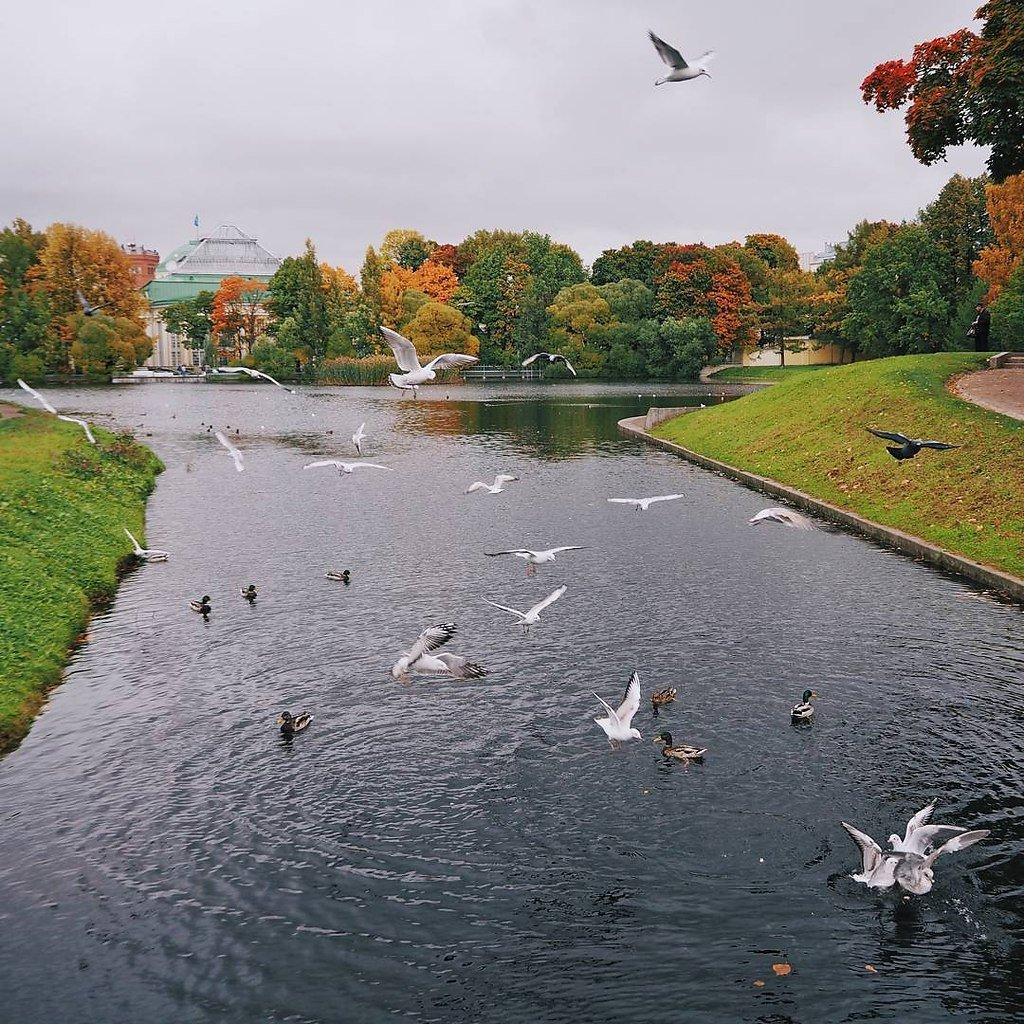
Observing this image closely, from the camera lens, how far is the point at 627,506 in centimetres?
3272

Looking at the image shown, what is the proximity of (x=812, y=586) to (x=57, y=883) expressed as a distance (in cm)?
1737

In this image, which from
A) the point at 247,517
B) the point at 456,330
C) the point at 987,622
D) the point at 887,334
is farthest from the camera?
the point at 456,330

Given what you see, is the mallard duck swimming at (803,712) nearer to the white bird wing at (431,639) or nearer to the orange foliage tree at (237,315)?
the white bird wing at (431,639)

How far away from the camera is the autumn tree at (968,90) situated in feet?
92.7

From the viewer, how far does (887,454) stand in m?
33.8

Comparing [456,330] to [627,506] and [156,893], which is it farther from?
[156,893]

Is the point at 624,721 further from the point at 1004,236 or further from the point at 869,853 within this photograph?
the point at 1004,236

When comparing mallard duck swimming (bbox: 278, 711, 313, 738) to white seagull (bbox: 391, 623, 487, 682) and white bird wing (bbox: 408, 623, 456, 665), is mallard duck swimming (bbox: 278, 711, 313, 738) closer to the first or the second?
white seagull (bbox: 391, 623, 487, 682)

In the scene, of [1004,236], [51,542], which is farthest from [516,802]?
[1004,236]

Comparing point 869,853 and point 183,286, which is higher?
point 183,286

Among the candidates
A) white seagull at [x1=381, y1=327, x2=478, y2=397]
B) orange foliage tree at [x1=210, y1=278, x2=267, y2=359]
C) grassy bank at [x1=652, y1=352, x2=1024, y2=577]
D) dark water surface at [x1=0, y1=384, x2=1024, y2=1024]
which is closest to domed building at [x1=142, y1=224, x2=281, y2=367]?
orange foliage tree at [x1=210, y1=278, x2=267, y2=359]

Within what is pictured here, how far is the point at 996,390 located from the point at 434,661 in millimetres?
31152

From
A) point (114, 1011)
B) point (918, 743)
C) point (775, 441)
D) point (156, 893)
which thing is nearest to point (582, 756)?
point (918, 743)

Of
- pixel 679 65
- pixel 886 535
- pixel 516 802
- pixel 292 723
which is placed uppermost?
pixel 679 65
